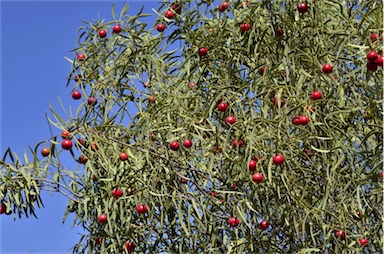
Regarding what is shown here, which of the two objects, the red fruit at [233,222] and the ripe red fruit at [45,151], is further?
the ripe red fruit at [45,151]

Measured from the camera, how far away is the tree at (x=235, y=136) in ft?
9.36

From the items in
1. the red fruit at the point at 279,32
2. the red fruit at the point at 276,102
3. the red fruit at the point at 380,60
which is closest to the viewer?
the red fruit at the point at 380,60

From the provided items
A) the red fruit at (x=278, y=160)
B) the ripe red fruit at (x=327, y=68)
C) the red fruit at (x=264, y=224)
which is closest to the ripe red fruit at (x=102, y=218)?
the red fruit at (x=264, y=224)

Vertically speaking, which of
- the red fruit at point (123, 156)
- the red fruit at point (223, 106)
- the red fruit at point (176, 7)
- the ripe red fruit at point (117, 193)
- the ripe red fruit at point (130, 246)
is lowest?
the ripe red fruit at point (130, 246)

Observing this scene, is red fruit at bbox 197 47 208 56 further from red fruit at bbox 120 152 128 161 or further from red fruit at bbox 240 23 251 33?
red fruit at bbox 120 152 128 161

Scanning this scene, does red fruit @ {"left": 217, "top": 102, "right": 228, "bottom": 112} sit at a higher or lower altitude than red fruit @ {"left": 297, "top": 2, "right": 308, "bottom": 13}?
lower

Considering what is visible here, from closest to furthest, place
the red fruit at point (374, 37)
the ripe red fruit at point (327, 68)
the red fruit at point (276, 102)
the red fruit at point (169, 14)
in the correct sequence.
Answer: the red fruit at point (374, 37) → the ripe red fruit at point (327, 68) → the red fruit at point (276, 102) → the red fruit at point (169, 14)

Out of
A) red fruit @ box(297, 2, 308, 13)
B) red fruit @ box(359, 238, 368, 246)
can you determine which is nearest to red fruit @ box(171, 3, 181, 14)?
red fruit @ box(297, 2, 308, 13)

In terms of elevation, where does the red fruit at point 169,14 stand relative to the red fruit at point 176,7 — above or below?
below

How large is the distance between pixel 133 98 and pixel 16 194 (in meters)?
0.77

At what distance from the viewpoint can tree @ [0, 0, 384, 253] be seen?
9.36ft

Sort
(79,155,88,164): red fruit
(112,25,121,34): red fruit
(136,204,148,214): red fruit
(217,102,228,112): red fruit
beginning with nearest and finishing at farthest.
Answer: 1. (217,102,228,112): red fruit
2. (136,204,148,214): red fruit
3. (79,155,88,164): red fruit
4. (112,25,121,34): red fruit

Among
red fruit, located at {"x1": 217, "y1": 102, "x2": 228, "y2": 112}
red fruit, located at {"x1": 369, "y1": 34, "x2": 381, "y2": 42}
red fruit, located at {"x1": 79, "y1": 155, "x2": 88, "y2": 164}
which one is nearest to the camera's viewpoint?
red fruit, located at {"x1": 369, "y1": 34, "x2": 381, "y2": 42}

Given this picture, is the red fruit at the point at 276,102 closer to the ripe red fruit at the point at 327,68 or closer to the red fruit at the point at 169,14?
the ripe red fruit at the point at 327,68
